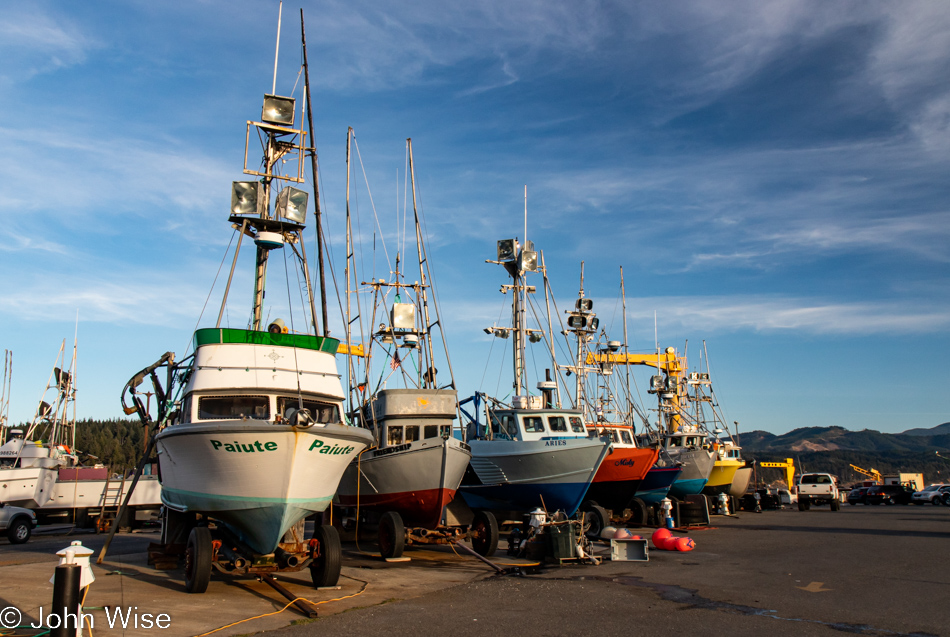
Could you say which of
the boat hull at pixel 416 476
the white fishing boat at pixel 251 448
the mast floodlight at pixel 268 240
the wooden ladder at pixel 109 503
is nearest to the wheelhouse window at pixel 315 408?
the white fishing boat at pixel 251 448

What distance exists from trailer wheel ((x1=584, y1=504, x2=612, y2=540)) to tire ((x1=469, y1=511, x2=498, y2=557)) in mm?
4669

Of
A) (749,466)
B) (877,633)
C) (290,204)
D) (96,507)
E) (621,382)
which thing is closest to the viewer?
(877,633)

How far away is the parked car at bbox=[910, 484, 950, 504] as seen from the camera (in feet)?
146

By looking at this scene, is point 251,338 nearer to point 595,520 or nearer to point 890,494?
point 595,520

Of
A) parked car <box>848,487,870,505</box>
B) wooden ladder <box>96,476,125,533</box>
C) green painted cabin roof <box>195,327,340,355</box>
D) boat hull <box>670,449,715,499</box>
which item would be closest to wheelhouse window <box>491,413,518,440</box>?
green painted cabin roof <box>195,327,340,355</box>

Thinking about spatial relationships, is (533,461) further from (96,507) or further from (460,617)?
(96,507)

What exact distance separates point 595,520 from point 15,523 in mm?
17018

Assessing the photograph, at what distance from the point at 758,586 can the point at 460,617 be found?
538cm

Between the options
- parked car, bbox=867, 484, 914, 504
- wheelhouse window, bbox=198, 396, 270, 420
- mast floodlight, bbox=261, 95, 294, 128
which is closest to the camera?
wheelhouse window, bbox=198, 396, 270, 420

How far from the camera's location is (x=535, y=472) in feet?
62.4

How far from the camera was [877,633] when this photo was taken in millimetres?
7961

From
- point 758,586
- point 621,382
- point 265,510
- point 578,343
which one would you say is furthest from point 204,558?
point 621,382

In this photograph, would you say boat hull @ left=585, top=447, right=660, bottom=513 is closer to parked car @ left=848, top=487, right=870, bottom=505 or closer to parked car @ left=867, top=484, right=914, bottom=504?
parked car @ left=867, top=484, right=914, bottom=504

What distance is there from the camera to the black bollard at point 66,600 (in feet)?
21.2
